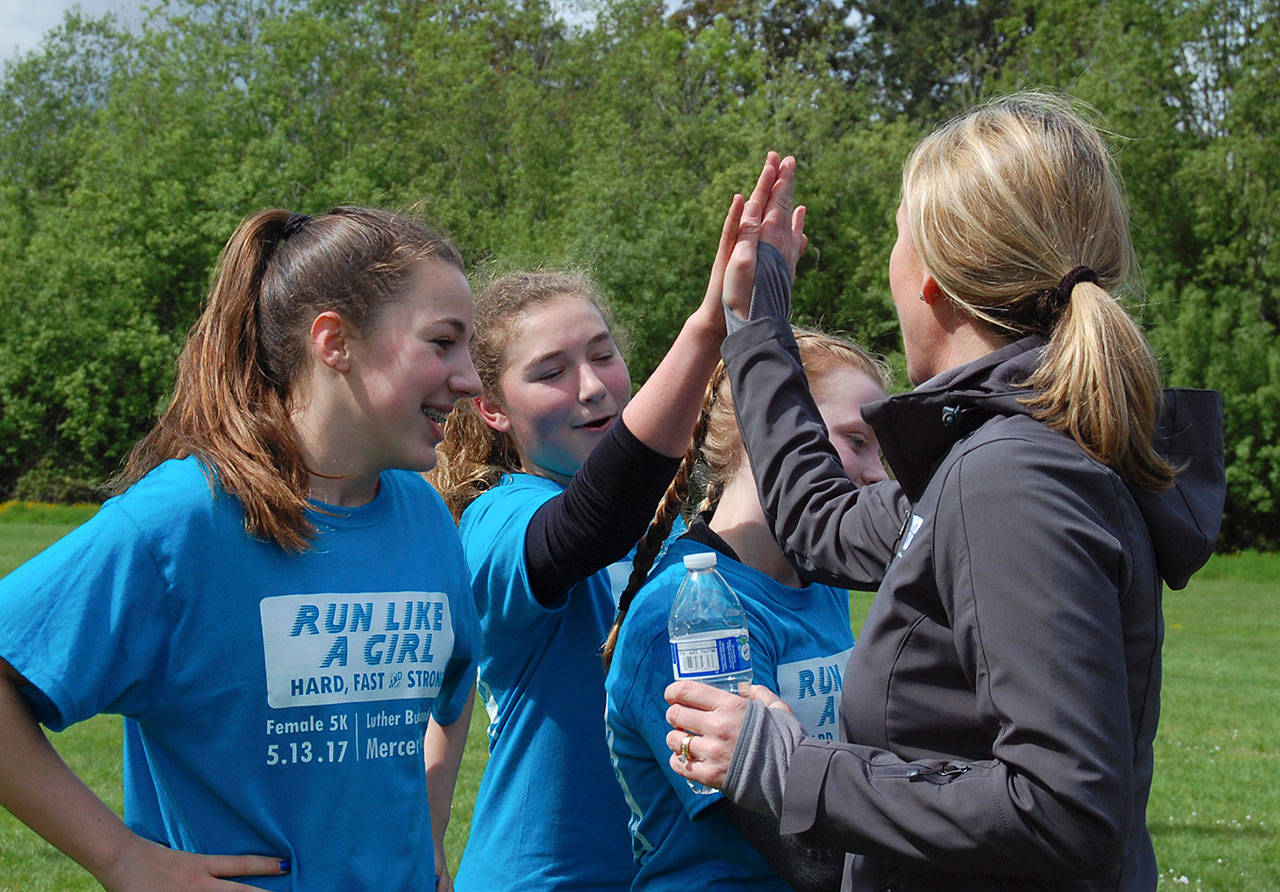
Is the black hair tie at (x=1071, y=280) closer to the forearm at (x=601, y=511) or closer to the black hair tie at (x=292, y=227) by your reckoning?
the forearm at (x=601, y=511)

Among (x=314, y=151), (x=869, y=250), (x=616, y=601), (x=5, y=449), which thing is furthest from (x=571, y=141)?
(x=616, y=601)

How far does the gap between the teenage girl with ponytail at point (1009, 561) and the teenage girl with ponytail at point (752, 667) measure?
0.37m

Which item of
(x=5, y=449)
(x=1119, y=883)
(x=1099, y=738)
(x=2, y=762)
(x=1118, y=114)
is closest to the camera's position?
(x=1099, y=738)

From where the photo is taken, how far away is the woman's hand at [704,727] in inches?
81.4

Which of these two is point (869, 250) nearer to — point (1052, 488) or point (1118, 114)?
point (1118, 114)

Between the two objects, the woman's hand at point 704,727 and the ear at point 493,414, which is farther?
the ear at point 493,414

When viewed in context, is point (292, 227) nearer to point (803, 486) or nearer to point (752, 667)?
point (803, 486)

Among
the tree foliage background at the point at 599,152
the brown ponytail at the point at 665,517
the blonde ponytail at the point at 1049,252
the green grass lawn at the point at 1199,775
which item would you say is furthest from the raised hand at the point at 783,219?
the tree foliage background at the point at 599,152

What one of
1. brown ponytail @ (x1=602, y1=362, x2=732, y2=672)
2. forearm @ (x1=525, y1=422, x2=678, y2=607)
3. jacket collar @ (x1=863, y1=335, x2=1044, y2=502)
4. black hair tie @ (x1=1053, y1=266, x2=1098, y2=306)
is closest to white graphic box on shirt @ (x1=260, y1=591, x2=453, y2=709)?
forearm @ (x1=525, y1=422, x2=678, y2=607)

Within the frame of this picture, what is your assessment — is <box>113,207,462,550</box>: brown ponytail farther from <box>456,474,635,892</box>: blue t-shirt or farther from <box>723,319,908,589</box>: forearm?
<box>723,319,908,589</box>: forearm

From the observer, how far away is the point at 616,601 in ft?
10.4

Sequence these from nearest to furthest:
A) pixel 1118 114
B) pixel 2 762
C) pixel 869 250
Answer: pixel 2 762, pixel 1118 114, pixel 869 250

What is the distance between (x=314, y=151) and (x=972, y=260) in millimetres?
45369

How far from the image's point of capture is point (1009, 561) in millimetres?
1788
